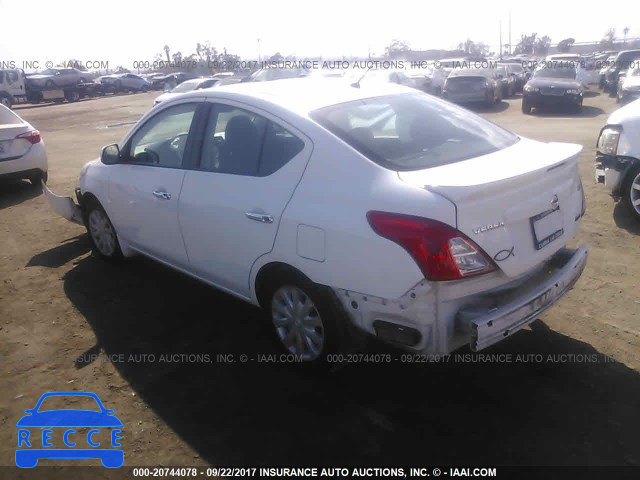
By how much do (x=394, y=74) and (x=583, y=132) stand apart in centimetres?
774

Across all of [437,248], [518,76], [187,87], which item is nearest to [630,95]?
[518,76]

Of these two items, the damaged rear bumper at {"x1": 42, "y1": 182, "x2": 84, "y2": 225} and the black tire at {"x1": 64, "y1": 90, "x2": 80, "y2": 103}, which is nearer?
the damaged rear bumper at {"x1": 42, "y1": 182, "x2": 84, "y2": 225}

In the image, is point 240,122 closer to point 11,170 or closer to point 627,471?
point 627,471

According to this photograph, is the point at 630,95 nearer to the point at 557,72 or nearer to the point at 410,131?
the point at 557,72

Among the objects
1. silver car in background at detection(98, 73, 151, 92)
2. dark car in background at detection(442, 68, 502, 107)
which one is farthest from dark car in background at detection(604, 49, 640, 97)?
silver car in background at detection(98, 73, 151, 92)

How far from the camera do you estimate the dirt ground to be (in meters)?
2.96

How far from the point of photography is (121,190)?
191 inches

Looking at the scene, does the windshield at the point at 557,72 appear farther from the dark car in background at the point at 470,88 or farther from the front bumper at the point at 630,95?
the front bumper at the point at 630,95

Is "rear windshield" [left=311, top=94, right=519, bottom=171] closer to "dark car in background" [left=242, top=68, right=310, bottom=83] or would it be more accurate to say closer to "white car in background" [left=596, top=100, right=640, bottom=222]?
"white car in background" [left=596, top=100, right=640, bottom=222]

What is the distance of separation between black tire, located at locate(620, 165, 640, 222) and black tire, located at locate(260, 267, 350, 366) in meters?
Answer: 4.11

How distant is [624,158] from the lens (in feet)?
19.2

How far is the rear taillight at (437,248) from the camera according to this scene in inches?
109

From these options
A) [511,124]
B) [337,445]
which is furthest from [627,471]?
[511,124]

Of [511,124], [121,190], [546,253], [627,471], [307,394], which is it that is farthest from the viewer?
[511,124]
